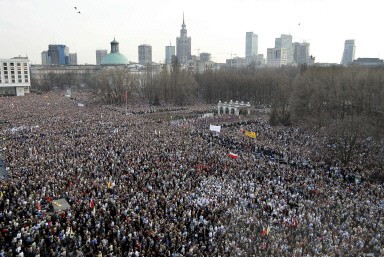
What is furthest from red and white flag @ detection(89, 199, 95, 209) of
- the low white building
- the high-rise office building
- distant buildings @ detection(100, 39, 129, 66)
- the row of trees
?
the high-rise office building

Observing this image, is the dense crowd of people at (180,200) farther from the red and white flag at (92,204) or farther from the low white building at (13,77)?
the low white building at (13,77)

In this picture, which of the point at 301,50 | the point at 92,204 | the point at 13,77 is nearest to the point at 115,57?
the point at 13,77

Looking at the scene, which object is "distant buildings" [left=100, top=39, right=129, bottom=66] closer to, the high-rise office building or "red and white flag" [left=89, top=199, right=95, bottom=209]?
the high-rise office building

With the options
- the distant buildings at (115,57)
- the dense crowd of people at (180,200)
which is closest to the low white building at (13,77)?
the distant buildings at (115,57)

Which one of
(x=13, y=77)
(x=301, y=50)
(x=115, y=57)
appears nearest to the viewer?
(x=13, y=77)

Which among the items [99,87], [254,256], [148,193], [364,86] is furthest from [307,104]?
[99,87]

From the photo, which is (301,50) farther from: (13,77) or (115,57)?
(13,77)
